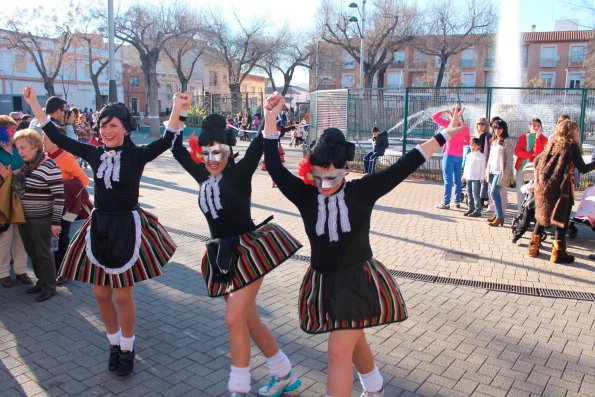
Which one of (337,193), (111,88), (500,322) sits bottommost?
(500,322)

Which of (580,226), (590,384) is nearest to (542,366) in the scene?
(590,384)

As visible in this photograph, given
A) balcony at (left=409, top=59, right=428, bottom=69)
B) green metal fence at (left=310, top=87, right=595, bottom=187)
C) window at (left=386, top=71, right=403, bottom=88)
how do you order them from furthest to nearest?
window at (left=386, top=71, right=403, bottom=88)
balcony at (left=409, top=59, right=428, bottom=69)
green metal fence at (left=310, top=87, right=595, bottom=187)

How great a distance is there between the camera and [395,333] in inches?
178

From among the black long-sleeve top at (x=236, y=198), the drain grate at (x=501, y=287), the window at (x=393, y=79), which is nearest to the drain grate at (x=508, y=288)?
the drain grate at (x=501, y=287)

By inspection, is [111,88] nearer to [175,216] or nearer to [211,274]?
[175,216]

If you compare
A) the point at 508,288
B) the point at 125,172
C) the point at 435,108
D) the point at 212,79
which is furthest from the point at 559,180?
the point at 212,79

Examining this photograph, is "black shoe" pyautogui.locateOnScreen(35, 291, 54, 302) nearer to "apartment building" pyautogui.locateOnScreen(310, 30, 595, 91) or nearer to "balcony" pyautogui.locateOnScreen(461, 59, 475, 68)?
"apartment building" pyautogui.locateOnScreen(310, 30, 595, 91)

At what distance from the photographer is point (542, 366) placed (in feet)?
12.9

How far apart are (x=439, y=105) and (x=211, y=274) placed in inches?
464

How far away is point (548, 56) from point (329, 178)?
68941 millimetres

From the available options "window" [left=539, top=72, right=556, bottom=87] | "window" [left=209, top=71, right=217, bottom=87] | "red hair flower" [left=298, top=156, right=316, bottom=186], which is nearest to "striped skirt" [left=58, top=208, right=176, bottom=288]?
"red hair flower" [left=298, top=156, right=316, bottom=186]

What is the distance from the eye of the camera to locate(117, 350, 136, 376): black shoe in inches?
147

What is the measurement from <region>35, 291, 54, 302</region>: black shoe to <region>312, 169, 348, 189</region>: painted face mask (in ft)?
12.1

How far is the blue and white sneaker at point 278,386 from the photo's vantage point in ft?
11.3
